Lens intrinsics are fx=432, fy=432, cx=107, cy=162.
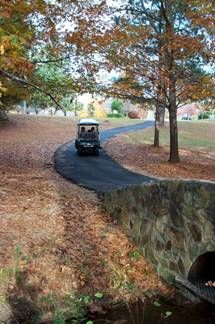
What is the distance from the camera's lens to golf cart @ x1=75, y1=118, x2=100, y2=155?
2406 cm

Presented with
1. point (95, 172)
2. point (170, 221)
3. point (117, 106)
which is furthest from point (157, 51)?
point (117, 106)

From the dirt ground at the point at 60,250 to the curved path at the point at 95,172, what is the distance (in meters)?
1.45

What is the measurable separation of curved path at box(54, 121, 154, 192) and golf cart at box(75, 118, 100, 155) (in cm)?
50

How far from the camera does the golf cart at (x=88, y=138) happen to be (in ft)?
78.9

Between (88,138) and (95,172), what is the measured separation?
6.46 meters

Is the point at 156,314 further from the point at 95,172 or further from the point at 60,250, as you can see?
the point at 95,172

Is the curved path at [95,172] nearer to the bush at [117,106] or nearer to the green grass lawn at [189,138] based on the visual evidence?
the green grass lawn at [189,138]

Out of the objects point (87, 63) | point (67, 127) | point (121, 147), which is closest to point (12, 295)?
point (87, 63)

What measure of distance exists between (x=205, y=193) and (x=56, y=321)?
3956 mm

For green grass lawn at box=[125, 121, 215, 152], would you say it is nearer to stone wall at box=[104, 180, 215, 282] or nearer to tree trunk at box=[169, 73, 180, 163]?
tree trunk at box=[169, 73, 180, 163]

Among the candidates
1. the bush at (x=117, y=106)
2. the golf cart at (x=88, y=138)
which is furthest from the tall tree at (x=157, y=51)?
the bush at (x=117, y=106)

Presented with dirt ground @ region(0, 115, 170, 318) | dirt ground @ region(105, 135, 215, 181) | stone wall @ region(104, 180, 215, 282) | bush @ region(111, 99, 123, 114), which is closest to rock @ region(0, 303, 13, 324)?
dirt ground @ region(0, 115, 170, 318)

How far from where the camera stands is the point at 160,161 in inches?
890

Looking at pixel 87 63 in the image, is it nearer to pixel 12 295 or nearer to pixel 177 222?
pixel 177 222
